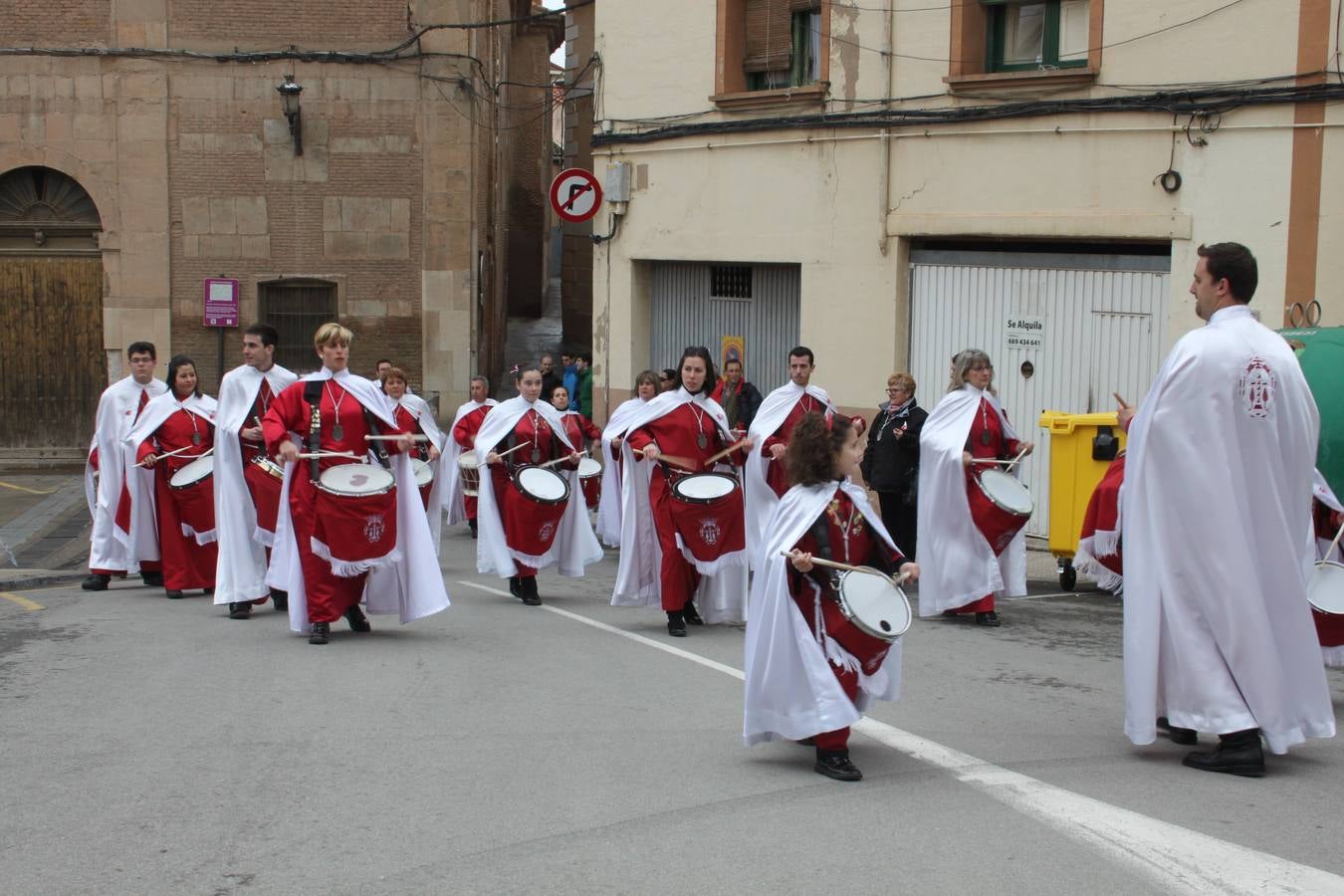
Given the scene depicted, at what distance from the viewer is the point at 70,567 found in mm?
15328

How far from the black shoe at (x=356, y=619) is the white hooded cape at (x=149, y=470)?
2457mm

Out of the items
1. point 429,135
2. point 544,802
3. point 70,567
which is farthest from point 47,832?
point 429,135

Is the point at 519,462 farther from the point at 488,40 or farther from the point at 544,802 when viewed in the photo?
the point at 488,40

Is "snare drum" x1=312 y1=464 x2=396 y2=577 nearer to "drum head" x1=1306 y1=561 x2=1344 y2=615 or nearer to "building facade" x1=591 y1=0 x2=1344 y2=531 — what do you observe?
"drum head" x1=1306 y1=561 x2=1344 y2=615

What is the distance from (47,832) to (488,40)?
2241 centimetres

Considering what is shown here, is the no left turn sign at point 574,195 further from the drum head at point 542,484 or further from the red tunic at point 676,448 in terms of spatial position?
the red tunic at point 676,448

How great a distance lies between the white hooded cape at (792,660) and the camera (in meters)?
6.55

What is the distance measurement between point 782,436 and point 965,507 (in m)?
1.35

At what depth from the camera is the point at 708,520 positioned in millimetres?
10562

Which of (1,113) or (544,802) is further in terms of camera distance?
(1,113)

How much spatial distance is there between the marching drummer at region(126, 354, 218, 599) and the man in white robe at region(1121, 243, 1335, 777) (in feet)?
25.8

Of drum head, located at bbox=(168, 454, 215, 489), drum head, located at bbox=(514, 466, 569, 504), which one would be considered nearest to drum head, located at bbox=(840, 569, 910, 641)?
drum head, located at bbox=(514, 466, 569, 504)

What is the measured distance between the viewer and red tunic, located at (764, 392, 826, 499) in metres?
11.6

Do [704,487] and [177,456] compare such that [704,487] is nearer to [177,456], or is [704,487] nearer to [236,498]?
[236,498]
